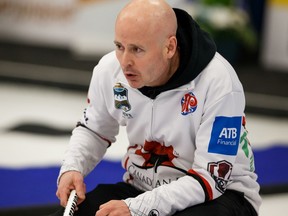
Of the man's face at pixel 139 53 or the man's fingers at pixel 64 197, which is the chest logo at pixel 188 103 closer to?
the man's face at pixel 139 53

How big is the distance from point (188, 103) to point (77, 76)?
360 centimetres

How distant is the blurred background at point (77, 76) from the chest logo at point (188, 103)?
4.26ft

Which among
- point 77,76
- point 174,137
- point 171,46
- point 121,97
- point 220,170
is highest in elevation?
point 77,76

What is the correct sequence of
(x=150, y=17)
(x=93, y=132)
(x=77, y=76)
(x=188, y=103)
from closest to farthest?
(x=150, y=17)
(x=188, y=103)
(x=93, y=132)
(x=77, y=76)

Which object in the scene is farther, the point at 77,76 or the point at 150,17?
the point at 77,76

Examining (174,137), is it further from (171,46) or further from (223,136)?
(171,46)

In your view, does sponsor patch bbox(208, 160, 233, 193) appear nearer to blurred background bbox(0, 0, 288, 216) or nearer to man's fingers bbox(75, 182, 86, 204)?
man's fingers bbox(75, 182, 86, 204)

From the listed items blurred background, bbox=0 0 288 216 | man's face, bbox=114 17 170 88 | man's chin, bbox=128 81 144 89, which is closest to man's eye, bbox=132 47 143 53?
man's face, bbox=114 17 170 88

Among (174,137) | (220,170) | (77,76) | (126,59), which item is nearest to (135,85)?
(126,59)

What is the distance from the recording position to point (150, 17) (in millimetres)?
2006

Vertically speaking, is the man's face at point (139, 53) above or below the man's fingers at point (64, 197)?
above

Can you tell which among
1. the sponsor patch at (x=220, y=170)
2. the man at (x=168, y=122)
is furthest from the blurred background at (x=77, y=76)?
the sponsor patch at (x=220, y=170)

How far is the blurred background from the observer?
3675 mm

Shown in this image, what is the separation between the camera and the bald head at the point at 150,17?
A: 6.57 ft
